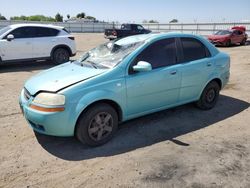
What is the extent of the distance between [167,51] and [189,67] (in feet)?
1.82

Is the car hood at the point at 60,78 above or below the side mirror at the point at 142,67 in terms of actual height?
below

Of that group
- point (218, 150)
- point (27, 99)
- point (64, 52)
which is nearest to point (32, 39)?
point (64, 52)

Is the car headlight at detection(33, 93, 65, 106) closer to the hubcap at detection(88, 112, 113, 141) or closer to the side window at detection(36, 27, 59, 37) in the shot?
the hubcap at detection(88, 112, 113, 141)

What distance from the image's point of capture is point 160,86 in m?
4.56

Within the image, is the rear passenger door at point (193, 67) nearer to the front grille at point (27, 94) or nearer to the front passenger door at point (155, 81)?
the front passenger door at point (155, 81)

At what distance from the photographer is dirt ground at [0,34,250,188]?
325cm

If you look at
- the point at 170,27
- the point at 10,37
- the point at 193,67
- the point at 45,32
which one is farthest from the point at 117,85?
the point at 170,27

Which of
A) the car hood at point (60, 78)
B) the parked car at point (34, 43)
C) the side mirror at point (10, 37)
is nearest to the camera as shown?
the car hood at point (60, 78)

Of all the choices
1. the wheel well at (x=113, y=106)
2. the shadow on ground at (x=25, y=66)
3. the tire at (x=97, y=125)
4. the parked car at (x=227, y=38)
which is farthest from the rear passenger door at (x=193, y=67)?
the parked car at (x=227, y=38)

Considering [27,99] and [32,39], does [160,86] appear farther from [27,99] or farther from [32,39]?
[32,39]

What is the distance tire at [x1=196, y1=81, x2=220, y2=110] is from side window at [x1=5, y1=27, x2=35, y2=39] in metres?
7.61

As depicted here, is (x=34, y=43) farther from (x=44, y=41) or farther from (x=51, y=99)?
(x=51, y=99)

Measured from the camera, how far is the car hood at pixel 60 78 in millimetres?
3834

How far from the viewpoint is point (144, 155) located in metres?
3.80
